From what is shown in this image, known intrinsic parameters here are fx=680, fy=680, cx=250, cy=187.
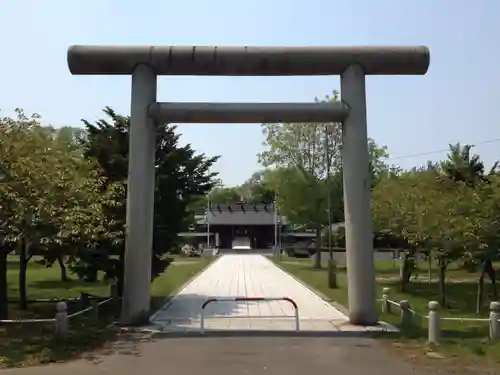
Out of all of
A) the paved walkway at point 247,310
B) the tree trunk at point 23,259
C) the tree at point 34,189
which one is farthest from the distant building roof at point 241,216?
the tree at point 34,189

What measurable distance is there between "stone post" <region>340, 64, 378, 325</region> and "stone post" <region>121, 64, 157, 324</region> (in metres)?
4.71

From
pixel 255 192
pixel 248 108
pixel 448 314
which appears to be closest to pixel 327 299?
pixel 448 314

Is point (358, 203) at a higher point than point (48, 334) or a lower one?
higher

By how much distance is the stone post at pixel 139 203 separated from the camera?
16.0 meters

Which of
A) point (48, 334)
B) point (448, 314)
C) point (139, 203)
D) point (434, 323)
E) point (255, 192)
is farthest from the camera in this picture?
point (255, 192)

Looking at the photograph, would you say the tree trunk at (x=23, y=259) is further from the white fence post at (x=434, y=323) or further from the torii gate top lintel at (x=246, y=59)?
the white fence post at (x=434, y=323)

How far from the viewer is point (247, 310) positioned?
20.5 meters

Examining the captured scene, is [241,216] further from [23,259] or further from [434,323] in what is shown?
[434,323]

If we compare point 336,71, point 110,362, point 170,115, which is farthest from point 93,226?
point 336,71

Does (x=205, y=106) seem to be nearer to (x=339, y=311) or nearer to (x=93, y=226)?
(x=93, y=226)

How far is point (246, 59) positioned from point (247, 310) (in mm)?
8090

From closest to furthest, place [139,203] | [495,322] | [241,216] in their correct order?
[495,322]
[139,203]
[241,216]

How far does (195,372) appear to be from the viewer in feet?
34.4

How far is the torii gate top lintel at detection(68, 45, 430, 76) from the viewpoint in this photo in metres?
16.0
